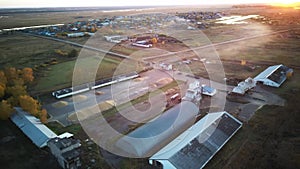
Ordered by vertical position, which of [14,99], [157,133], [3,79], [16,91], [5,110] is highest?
[3,79]

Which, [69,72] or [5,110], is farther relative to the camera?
[69,72]

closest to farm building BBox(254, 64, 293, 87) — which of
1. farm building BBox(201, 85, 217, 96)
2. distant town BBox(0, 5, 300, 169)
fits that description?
distant town BBox(0, 5, 300, 169)

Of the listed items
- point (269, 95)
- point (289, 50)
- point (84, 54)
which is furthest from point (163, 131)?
point (289, 50)

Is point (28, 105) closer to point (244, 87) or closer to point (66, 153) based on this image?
point (66, 153)

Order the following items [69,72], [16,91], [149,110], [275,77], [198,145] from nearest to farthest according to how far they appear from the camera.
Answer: [198,145], [16,91], [149,110], [275,77], [69,72]

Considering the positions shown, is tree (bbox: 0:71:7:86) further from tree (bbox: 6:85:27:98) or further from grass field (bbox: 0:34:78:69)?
grass field (bbox: 0:34:78:69)

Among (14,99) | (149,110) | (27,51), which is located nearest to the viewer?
(14,99)

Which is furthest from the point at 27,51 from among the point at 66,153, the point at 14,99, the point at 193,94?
the point at 66,153

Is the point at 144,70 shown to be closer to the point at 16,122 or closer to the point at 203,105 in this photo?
the point at 203,105
